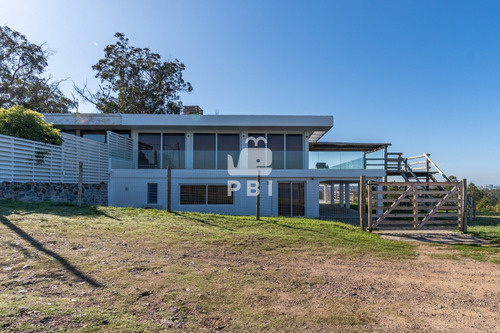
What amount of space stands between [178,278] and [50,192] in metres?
10.4

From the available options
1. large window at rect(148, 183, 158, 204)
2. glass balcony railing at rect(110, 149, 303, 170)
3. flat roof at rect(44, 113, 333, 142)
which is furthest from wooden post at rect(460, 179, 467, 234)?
large window at rect(148, 183, 158, 204)

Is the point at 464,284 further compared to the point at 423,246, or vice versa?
the point at 423,246

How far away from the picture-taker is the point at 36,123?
1206 cm

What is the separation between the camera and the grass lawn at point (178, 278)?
10.1ft

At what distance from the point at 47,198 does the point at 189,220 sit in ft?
21.3

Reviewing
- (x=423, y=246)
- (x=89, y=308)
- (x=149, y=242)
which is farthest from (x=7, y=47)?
(x=423, y=246)

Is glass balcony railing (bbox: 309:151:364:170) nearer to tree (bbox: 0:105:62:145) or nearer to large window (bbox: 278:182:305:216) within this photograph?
large window (bbox: 278:182:305:216)

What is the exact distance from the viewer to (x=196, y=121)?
52.9ft

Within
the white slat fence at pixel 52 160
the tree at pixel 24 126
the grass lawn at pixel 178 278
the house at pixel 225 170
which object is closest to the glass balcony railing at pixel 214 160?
the house at pixel 225 170

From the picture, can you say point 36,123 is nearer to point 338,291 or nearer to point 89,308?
point 89,308

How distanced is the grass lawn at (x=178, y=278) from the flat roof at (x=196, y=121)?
890 cm

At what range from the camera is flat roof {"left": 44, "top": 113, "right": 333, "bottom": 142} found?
15953mm

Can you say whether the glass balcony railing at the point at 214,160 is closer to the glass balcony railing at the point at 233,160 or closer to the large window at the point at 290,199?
the glass balcony railing at the point at 233,160

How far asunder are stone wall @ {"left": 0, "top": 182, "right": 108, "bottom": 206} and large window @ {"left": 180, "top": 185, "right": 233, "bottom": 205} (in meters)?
4.01
